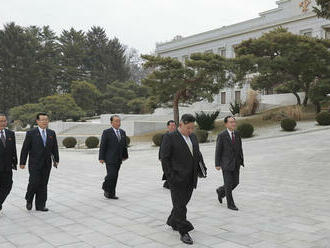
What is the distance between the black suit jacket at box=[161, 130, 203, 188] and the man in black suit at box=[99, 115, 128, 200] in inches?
107

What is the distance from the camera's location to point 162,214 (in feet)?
20.1

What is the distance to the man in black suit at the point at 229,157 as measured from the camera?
643 cm

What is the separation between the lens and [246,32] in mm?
44844

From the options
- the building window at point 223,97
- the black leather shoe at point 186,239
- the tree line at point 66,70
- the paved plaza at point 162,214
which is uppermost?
the tree line at point 66,70

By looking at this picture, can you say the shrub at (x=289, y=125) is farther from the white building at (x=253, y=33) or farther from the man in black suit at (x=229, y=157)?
the man in black suit at (x=229, y=157)

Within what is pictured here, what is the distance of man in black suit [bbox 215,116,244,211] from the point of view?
6.43 meters

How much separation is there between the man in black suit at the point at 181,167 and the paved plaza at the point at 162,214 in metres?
0.36

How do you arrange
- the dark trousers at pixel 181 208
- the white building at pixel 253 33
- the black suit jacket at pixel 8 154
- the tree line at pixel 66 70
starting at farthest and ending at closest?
1. the tree line at pixel 66 70
2. the white building at pixel 253 33
3. the black suit jacket at pixel 8 154
4. the dark trousers at pixel 181 208

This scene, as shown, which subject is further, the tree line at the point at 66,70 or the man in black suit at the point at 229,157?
the tree line at the point at 66,70

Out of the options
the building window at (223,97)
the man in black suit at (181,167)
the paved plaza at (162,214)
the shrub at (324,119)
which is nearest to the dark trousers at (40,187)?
the paved plaza at (162,214)

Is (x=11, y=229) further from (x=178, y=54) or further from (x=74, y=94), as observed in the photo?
(x=178, y=54)

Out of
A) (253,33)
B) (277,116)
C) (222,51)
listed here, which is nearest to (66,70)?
(222,51)

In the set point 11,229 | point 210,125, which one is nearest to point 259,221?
point 11,229

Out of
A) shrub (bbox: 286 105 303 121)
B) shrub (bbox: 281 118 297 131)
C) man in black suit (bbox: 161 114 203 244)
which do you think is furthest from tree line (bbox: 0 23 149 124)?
man in black suit (bbox: 161 114 203 244)
